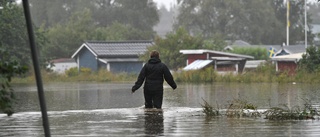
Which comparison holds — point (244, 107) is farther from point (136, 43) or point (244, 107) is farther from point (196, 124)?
point (136, 43)

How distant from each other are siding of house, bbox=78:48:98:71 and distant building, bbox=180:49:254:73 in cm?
1071

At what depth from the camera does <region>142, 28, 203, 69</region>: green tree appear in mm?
71375

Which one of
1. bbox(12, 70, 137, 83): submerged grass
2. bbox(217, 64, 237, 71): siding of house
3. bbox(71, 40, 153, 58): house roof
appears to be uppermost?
bbox(71, 40, 153, 58): house roof

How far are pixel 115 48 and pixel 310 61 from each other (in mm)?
26661

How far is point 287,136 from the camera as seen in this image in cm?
1455

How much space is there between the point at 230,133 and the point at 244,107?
5.42 m

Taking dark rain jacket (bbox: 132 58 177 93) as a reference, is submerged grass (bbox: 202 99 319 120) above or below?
below

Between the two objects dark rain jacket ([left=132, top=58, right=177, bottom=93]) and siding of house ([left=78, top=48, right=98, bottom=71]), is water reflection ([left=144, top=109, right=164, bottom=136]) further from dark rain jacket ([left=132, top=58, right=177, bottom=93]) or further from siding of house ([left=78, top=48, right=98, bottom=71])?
siding of house ([left=78, top=48, right=98, bottom=71])

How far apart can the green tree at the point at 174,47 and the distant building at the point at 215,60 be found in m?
0.96

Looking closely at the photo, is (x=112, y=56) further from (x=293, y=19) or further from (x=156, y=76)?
(x=156, y=76)

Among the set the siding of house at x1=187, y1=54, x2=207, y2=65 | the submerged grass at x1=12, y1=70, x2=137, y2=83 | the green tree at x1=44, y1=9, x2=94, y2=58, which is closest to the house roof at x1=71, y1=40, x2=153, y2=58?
the submerged grass at x1=12, y1=70, x2=137, y2=83

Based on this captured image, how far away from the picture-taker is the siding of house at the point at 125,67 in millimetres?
76250

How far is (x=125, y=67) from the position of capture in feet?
251

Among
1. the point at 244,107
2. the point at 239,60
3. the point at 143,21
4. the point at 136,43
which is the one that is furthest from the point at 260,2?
the point at 244,107
